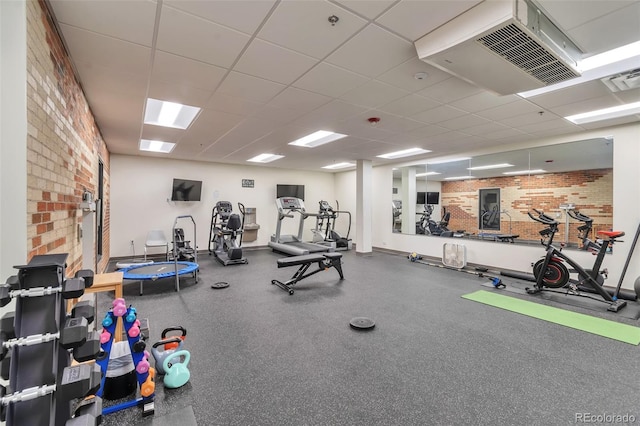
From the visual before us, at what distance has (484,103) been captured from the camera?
3.41m

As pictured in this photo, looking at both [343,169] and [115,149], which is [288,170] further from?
[115,149]

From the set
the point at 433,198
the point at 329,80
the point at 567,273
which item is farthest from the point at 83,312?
the point at 433,198

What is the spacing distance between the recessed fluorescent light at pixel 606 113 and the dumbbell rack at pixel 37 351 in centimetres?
564

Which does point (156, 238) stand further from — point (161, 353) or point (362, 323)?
point (362, 323)

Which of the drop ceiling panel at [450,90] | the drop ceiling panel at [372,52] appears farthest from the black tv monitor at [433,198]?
the drop ceiling panel at [372,52]

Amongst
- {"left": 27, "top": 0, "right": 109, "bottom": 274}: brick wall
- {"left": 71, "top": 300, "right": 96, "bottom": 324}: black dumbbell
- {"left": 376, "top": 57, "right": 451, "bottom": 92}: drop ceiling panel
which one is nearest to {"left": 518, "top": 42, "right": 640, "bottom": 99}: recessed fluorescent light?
{"left": 376, "top": 57, "right": 451, "bottom": 92}: drop ceiling panel

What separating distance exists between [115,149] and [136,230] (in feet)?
6.62

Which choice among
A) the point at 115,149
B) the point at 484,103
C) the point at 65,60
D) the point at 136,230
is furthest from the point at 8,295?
the point at 136,230

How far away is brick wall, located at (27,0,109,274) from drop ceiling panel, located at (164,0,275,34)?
2.75 ft

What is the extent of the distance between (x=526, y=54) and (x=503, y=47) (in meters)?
0.23

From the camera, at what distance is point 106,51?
2.34 m

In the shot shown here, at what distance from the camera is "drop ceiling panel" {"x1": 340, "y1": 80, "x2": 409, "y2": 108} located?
3.00 meters

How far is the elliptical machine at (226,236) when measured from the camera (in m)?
6.43

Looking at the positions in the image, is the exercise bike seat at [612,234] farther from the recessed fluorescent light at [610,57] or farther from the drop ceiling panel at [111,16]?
the drop ceiling panel at [111,16]
